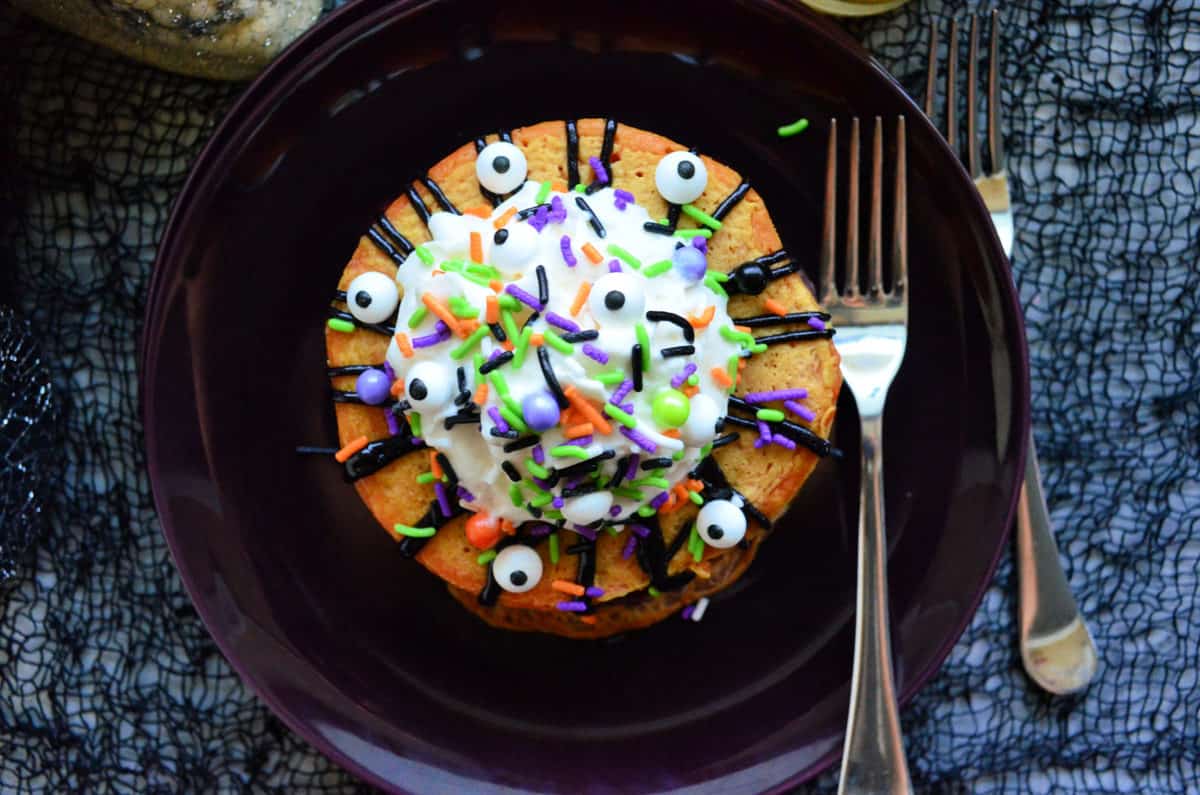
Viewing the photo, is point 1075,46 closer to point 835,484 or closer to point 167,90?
point 835,484

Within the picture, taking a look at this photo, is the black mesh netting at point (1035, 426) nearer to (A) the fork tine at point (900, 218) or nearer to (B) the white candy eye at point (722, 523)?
(A) the fork tine at point (900, 218)

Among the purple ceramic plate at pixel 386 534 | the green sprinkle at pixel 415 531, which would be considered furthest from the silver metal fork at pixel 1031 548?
the green sprinkle at pixel 415 531

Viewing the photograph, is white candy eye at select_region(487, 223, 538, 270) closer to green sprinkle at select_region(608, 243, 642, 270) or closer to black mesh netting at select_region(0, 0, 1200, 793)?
green sprinkle at select_region(608, 243, 642, 270)

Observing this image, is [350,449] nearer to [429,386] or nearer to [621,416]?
[429,386]

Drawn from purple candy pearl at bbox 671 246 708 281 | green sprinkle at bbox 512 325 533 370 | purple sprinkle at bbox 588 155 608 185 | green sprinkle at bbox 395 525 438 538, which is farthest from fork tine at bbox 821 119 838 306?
green sprinkle at bbox 395 525 438 538

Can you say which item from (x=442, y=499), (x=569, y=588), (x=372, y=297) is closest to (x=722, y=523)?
(x=569, y=588)
